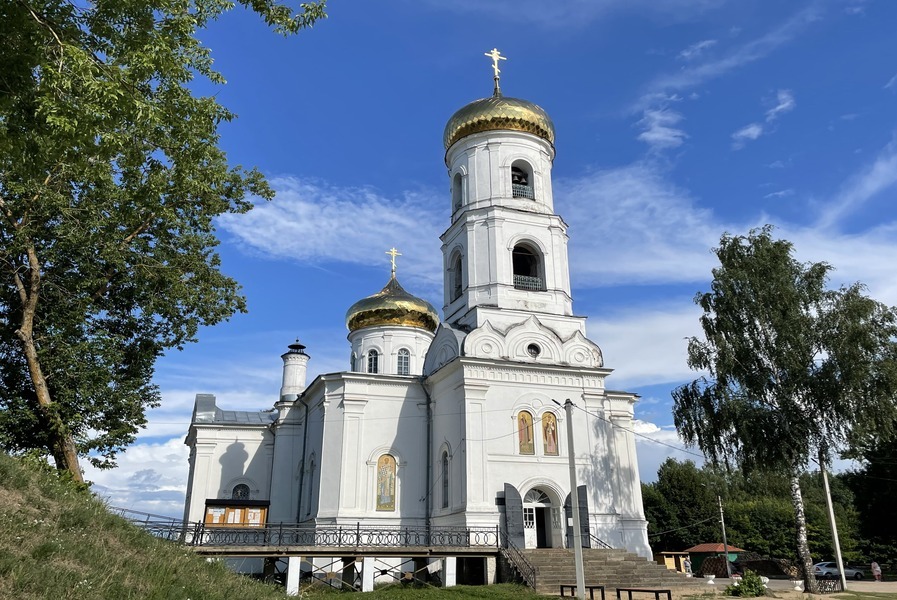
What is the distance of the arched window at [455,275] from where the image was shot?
869 inches

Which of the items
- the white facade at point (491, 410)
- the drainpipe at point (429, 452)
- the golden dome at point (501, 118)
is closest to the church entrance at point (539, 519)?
the white facade at point (491, 410)

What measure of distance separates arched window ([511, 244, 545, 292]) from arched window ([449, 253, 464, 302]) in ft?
6.05

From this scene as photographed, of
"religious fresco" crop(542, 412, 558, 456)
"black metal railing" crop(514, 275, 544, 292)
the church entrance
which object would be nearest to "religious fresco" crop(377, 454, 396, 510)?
the church entrance

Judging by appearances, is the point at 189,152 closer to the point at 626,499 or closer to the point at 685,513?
the point at 626,499

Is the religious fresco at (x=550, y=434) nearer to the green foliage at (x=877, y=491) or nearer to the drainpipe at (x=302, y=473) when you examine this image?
the drainpipe at (x=302, y=473)

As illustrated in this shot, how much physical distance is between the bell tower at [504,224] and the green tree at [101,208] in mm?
7508

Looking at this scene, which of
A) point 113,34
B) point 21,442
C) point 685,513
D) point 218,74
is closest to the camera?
point 113,34

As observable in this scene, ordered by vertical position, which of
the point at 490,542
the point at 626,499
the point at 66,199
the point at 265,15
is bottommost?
the point at 490,542

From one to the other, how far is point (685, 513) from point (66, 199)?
129 ft

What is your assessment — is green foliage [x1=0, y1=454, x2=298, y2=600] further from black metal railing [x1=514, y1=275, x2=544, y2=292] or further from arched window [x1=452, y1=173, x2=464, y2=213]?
arched window [x1=452, y1=173, x2=464, y2=213]

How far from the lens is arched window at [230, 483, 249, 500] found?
2550 cm

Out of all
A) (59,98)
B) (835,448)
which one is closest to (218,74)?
(59,98)

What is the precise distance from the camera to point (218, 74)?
7457 millimetres

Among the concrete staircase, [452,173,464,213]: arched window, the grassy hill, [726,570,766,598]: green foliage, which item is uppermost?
[452,173,464,213]: arched window
